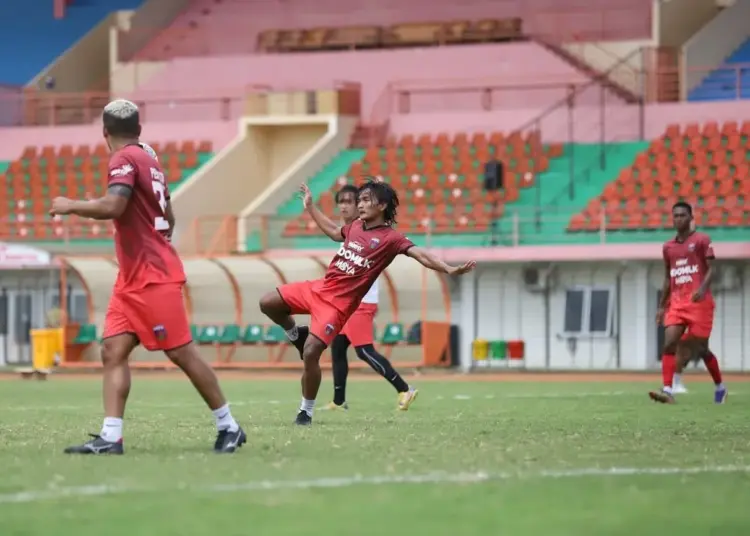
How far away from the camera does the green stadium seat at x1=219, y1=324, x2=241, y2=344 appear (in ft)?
110

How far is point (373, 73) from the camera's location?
40.9 m

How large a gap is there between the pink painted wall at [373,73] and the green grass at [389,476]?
24.3 m

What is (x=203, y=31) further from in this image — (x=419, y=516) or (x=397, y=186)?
(x=419, y=516)

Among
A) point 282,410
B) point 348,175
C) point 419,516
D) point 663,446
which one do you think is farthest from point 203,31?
point 419,516

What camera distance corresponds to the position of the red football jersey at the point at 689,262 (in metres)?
17.4

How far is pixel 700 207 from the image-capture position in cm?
3198

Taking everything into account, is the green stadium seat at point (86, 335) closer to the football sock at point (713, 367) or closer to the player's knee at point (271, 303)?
the football sock at point (713, 367)

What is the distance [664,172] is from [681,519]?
27983 millimetres

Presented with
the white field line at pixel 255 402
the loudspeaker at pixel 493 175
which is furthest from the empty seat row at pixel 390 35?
the white field line at pixel 255 402

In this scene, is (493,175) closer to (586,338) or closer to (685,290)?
(586,338)

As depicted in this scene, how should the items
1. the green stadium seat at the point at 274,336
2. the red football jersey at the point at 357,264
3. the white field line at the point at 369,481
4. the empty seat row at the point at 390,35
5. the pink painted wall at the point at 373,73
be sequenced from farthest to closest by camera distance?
the empty seat row at the point at 390,35 < the pink painted wall at the point at 373,73 < the green stadium seat at the point at 274,336 < the red football jersey at the point at 357,264 < the white field line at the point at 369,481

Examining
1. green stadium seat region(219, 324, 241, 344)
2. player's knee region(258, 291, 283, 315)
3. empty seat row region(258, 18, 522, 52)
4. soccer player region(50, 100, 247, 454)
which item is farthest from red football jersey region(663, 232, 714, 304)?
empty seat row region(258, 18, 522, 52)

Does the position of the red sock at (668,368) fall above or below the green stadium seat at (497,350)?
above

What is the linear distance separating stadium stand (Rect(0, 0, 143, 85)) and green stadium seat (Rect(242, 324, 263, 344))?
14936 mm
